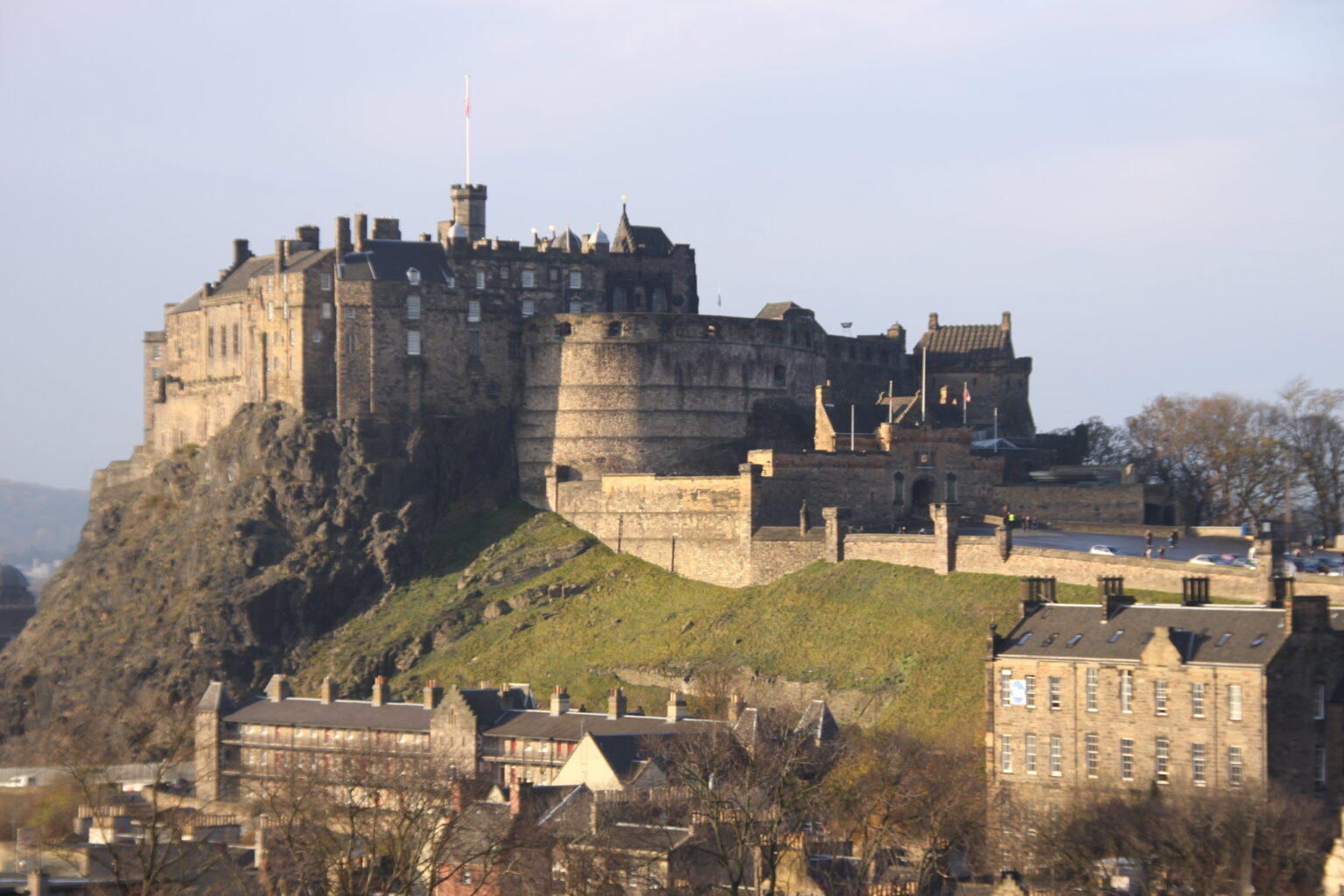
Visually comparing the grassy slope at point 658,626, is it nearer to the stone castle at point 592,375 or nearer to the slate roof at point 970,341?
the stone castle at point 592,375

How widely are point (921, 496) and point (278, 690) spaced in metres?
26.3

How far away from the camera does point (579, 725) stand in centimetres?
8325

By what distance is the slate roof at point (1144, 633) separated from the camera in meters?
68.9

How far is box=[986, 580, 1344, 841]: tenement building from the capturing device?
222 feet

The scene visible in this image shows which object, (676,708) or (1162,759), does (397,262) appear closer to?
(676,708)

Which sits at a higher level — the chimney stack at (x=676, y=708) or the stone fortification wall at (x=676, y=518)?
the stone fortification wall at (x=676, y=518)

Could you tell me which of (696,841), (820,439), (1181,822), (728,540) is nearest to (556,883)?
(696,841)

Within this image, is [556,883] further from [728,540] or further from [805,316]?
[805,316]

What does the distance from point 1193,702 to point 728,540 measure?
3375 cm

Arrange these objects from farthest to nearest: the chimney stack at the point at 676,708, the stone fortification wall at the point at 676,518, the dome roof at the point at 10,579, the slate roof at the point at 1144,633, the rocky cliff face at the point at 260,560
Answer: the dome roof at the point at 10,579
the rocky cliff face at the point at 260,560
the stone fortification wall at the point at 676,518
the chimney stack at the point at 676,708
the slate roof at the point at 1144,633

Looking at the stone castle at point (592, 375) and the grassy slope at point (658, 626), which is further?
the stone castle at point (592, 375)

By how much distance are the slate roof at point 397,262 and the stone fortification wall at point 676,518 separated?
11943 mm

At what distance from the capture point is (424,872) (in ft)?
224

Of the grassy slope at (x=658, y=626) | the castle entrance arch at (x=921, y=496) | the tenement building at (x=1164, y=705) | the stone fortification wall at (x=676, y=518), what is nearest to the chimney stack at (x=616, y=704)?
the grassy slope at (x=658, y=626)
